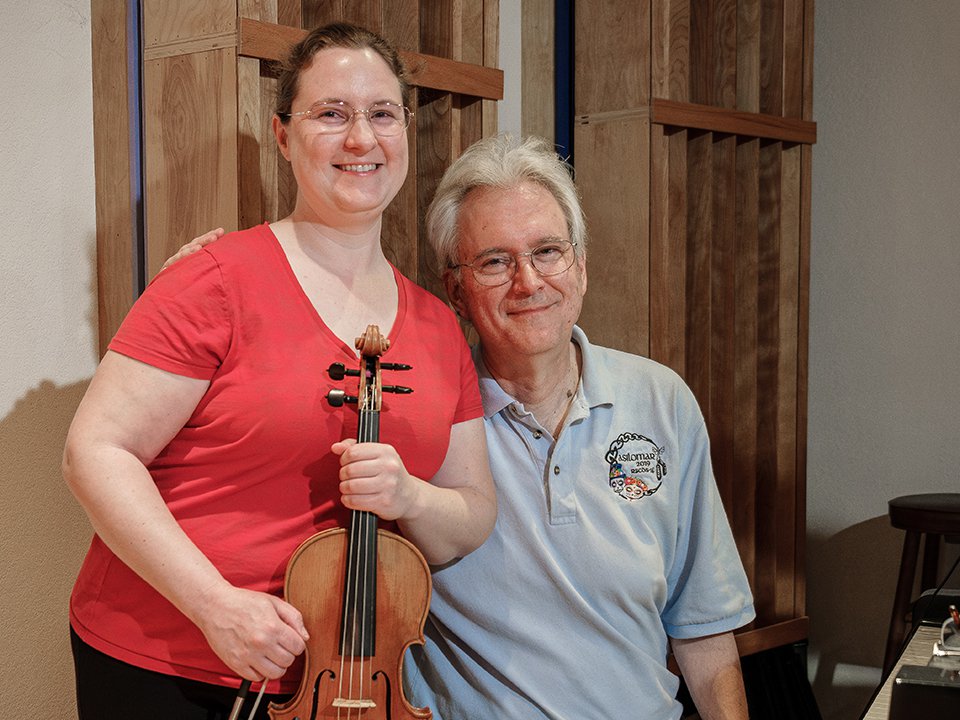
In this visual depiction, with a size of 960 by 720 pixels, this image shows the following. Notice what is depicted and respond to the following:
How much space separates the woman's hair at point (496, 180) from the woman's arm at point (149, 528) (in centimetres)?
67

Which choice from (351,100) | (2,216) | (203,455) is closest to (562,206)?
(351,100)

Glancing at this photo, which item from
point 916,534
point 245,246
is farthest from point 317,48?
point 916,534

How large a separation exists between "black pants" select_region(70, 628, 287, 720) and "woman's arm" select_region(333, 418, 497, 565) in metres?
0.32

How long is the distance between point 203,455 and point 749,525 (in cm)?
216

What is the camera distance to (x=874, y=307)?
11.7 feet

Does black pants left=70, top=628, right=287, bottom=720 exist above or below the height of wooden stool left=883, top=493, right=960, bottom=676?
above

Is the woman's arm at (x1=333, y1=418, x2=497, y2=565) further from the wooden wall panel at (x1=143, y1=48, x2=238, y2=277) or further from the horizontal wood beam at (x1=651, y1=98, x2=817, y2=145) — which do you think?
the horizontal wood beam at (x1=651, y1=98, x2=817, y2=145)

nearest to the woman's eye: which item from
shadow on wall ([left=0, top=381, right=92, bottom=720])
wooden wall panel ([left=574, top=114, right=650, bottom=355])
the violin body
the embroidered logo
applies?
the violin body

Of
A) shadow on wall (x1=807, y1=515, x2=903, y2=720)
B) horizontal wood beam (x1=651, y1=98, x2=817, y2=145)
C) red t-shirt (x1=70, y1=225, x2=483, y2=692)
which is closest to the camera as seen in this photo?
red t-shirt (x1=70, y1=225, x2=483, y2=692)

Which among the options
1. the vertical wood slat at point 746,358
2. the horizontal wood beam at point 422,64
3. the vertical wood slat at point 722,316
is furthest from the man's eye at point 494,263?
the vertical wood slat at point 746,358

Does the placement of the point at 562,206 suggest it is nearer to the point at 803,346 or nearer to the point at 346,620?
the point at 346,620

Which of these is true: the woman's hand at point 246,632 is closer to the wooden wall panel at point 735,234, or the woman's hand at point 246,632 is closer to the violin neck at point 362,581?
the violin neck at point 362,581

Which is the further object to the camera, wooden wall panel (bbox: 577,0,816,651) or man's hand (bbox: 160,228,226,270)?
wooden wall panel (bbox: 577,0,816,651)

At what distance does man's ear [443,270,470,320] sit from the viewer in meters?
1.98
